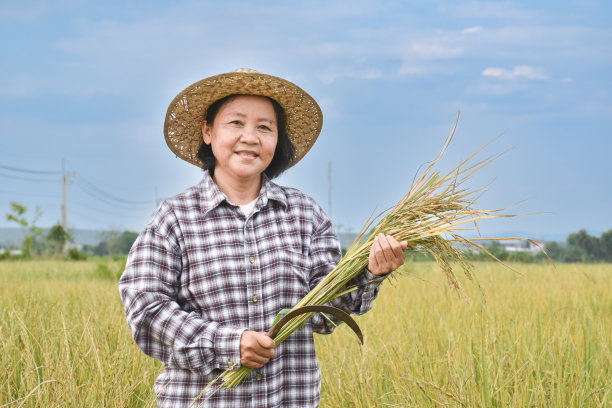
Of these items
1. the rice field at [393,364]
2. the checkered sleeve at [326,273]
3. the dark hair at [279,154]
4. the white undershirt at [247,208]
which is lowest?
the rice field at [393,364]

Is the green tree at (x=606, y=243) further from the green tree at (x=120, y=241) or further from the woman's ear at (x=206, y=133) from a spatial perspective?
the woman's ear at (x=206, y=133)

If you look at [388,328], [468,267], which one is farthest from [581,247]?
[468,267]

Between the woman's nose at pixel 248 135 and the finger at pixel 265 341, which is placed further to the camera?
the woman's nose at pixel 248 135

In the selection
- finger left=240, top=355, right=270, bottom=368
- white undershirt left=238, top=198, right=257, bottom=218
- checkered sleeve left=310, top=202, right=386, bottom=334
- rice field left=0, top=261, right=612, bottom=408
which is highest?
white undershirt left=238, top=198, right=257, bottom=218

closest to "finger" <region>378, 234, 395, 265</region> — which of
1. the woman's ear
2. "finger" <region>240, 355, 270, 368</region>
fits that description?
"finger" <region>240, 355, 270, 368</region>

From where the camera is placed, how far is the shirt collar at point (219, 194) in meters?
2.17

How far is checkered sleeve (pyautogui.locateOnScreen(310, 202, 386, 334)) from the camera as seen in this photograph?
216cm

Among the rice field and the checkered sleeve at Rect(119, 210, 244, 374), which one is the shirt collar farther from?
the rice field

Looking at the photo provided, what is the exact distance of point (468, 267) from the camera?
2.21 metres

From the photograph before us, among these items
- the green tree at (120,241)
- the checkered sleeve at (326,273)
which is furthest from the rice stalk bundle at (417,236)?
the green tree at (120,241)

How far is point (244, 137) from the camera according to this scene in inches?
83.7

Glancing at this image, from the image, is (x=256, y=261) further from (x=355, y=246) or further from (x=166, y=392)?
(x=166, y=392)

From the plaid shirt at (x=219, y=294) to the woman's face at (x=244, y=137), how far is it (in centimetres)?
11

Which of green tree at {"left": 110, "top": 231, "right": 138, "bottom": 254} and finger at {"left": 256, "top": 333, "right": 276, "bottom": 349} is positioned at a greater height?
green tree at {"left": 110, "top": 231, "right": 138, "bottom": 254}
